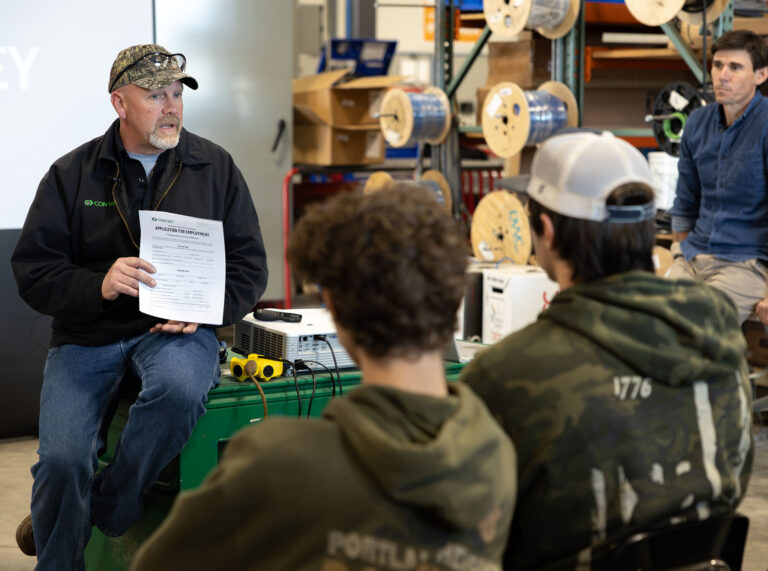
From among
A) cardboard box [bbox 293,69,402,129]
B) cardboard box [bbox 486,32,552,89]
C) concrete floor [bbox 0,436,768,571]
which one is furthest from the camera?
cardboard box [bbox 293,69,402,129]

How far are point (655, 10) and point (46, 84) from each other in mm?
2814

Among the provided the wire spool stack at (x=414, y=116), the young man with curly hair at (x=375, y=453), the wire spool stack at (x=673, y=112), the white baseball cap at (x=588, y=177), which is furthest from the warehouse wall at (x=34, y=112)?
the young man with curly hair at (x=375, y=453)

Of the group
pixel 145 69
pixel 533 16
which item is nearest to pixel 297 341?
pixel 145 69

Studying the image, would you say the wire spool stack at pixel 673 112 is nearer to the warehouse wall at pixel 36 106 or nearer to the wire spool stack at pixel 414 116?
the wire spool stack at pixel 414 116

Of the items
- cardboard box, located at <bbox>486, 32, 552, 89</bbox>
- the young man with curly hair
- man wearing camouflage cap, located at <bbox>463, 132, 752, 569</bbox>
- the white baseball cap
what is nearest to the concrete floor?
man wearing camouflage cap, located at <bbox>463, 132, 752, 569</bbox>

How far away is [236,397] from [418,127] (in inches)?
141

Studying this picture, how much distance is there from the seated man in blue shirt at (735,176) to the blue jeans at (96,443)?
240 centimetres

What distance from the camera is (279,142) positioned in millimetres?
5914

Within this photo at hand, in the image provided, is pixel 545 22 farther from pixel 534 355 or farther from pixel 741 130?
pixel 534 355

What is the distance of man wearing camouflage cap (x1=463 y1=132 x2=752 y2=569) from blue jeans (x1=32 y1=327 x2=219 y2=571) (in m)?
1.13

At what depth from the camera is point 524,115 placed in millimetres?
4805

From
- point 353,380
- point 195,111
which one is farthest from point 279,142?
point 353,380

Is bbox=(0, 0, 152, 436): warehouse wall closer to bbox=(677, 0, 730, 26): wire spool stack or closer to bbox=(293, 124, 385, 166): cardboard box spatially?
bbox=(293, 124, 385, 166): cardboard box

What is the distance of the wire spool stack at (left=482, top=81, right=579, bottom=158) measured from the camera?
15.8ft
